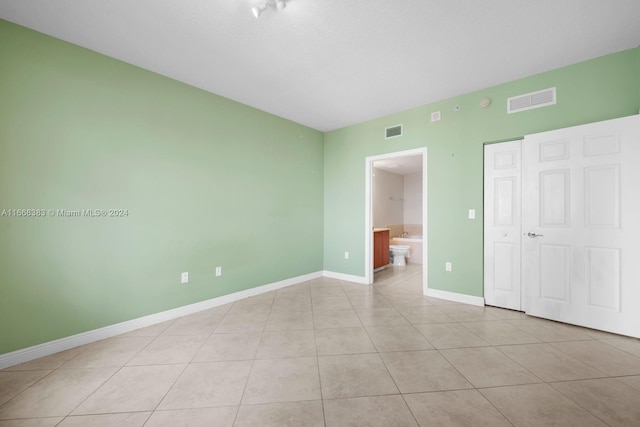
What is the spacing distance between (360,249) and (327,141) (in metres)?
2.20

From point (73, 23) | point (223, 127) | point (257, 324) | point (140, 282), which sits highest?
point (73, 23)

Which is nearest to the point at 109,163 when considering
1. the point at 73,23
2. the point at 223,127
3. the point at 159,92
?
the point at 159,92

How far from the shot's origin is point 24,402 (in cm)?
157

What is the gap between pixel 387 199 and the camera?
7.22 metres

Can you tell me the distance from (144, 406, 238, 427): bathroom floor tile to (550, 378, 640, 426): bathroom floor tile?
2170 millimetres

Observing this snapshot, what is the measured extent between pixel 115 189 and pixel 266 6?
7.30 feet

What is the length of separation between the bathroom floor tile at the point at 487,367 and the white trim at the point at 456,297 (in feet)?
3.90

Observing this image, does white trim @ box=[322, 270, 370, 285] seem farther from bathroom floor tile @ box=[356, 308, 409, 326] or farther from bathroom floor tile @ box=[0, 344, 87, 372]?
bathroom floor tile @ box=[0, 344, 87, 372]

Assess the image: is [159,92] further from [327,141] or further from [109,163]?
[327,141]

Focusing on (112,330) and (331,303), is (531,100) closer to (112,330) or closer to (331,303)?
(331,303)

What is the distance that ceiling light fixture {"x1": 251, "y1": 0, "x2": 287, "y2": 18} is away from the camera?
6.11ft

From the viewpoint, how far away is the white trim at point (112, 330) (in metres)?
2.01

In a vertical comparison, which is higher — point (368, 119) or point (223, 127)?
point (368, 119)

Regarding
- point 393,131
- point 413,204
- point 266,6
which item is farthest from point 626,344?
point 413,204
